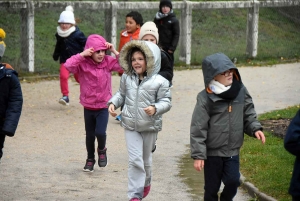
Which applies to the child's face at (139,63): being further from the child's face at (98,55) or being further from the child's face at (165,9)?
the child's face at (165,9)

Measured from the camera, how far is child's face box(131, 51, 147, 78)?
7.84 meters

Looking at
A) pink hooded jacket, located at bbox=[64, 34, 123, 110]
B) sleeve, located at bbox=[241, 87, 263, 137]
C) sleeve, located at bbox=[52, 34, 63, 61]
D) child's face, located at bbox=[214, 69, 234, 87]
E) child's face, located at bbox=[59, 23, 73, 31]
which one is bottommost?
sleeve, located at bbox=[52, 34, 63, 61]

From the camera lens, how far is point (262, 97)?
51.5ft

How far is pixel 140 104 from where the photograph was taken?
7.74 meters

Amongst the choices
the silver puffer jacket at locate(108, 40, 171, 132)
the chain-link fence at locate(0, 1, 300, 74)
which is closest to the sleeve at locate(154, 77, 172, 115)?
the silver puffer jacket at locate(108, 40, 171, 132)

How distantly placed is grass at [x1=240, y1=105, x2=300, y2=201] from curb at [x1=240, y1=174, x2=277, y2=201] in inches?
2.1

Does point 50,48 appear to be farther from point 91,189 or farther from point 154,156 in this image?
point 91,189

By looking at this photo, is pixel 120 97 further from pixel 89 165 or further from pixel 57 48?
pixel 57 48

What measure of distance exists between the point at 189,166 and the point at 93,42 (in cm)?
207

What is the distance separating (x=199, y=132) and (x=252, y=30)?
15.3 meters

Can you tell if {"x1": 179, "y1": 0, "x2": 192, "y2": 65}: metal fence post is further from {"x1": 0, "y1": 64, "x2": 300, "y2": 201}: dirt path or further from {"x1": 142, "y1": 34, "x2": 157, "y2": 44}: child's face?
{"x1": 142, "y1": 34, "x2": 157, "y2": 44}: child's face

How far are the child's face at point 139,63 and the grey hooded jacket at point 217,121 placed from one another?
1148 mm

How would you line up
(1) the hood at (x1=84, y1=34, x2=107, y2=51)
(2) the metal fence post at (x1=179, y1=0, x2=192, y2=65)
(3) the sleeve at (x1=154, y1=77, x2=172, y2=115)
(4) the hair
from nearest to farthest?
(3) the sleeve at (x1=154, y1=77, x2=172, y2=115)
(1) the hood at (x1=84, y1=34, x2=107, y2=51)
(4) the hair
(2) the metal fence post at (x1=179, y1=0, x2=192, y2=65)

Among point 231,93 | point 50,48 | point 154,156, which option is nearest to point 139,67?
point 231,93
